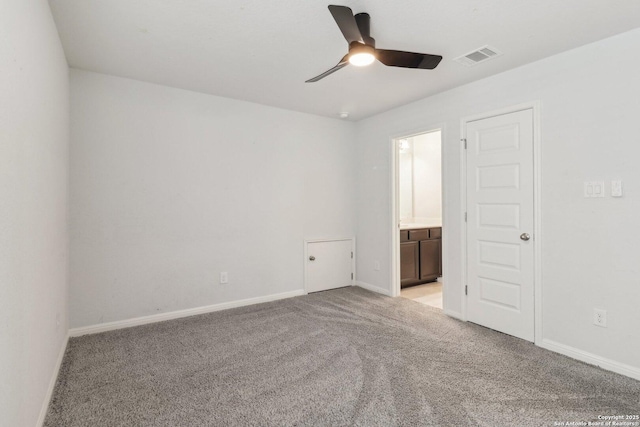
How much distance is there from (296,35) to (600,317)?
10.1ft

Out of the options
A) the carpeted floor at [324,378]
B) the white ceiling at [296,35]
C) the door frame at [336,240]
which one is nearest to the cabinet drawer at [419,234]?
the door frame at [336,240]

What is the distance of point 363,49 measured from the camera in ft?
6.86

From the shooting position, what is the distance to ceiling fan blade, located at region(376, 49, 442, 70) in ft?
7.14

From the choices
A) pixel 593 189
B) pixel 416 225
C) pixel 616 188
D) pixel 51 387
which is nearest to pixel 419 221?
pixel 416 225

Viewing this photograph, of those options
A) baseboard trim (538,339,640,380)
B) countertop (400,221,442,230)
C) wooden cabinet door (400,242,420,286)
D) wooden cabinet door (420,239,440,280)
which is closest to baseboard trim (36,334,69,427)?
baseboard trim (538,339,640,380)

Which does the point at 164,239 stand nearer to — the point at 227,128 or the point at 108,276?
the point at 108,276

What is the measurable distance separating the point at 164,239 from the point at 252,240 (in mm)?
971

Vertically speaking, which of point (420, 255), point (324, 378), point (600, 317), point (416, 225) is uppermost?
point (416, 225)

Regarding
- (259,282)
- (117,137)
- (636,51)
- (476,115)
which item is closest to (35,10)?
(117,137)

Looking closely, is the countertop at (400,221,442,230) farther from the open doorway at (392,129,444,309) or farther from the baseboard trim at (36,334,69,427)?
the baseboard trim at (36,334,69,427)

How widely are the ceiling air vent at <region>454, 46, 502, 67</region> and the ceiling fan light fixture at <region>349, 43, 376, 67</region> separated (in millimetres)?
985

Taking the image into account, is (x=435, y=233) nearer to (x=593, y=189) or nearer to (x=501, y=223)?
(x=501, y=223)

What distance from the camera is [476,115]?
320 cm

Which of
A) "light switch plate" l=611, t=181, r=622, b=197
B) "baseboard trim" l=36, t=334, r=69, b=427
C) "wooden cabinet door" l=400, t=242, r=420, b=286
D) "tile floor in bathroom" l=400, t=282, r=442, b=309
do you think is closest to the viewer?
"baseboard trim" l=36, t=334, r=69, b=427
